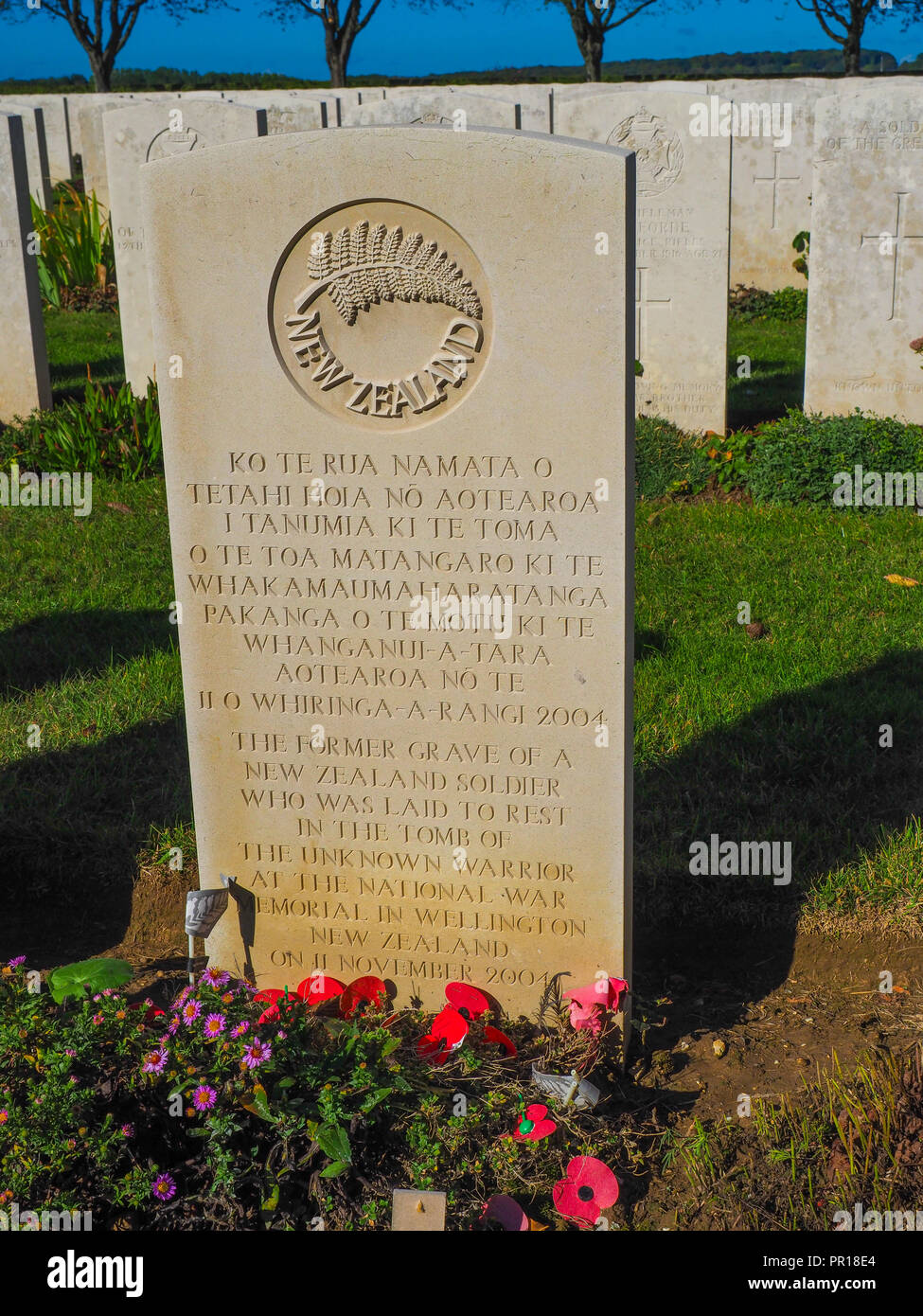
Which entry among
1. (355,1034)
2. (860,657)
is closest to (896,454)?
(860,657)

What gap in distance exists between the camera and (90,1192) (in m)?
2.44

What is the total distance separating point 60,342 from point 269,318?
9.96 m

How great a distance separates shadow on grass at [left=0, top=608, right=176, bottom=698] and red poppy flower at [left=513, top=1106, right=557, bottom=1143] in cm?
300

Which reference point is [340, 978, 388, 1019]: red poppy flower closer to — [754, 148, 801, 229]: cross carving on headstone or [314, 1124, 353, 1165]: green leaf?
[314, 1124, 353, 1165]: green leaf

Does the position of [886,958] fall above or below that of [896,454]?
below

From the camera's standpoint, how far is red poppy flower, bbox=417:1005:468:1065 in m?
2.93

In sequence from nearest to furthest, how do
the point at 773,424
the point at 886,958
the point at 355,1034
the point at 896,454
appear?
the point at 355,1034
the point at 886,958
the point at 896,454
the point at 773,424

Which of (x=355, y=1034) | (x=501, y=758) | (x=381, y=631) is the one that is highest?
(x=381, y=631)

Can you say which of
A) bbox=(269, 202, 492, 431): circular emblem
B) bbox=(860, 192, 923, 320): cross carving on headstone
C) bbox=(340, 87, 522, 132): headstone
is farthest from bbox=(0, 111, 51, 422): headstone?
bbox=(269, 202, 492, 431): circular emblem

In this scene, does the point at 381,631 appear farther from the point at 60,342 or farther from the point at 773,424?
the point at 60,342

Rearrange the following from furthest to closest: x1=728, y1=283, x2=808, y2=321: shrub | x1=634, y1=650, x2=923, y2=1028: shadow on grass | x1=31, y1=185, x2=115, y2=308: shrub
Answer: x1=728, y1=283, x2=808, y2=321: shrub < x1=31, y1=185, x2=115, y2=308: shrub < x1=634, y1=650, x2=923, y2=1028: shadow on grass

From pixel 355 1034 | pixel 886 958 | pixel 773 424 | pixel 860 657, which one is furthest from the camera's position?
pixel 773 424

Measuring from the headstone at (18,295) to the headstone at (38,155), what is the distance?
5219mm

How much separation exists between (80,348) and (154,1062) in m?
10.3
